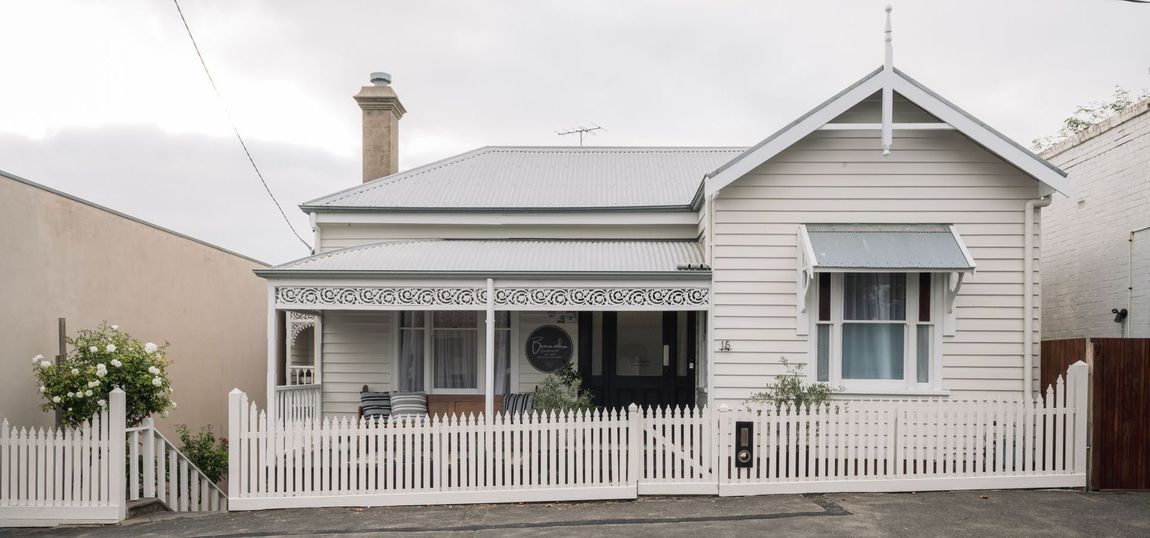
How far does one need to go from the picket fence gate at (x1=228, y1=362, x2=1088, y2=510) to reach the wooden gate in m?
0.19

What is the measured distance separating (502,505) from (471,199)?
19.8 ft

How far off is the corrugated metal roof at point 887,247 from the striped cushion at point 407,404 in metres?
6.28

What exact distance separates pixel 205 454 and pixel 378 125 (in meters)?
6.59

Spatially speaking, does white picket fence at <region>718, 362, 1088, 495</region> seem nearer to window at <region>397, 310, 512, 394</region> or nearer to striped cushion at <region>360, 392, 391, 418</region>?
window at <region>397, 310, 512, 394</region>

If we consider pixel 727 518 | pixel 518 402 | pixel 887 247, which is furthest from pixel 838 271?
pixel 518 402

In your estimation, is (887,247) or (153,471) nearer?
→ (153,471)

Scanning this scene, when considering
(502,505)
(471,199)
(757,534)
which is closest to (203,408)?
(471,199)

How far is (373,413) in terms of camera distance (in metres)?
13.4

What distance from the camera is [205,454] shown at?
13.1 m

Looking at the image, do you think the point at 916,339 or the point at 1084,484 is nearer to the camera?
the point at 1084,484

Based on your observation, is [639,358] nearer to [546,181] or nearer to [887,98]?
[546,181]

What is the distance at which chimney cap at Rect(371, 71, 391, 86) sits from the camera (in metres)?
16.4

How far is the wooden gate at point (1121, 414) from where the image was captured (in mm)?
9703

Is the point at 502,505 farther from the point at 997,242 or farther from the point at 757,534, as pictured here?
the point at 997,242
